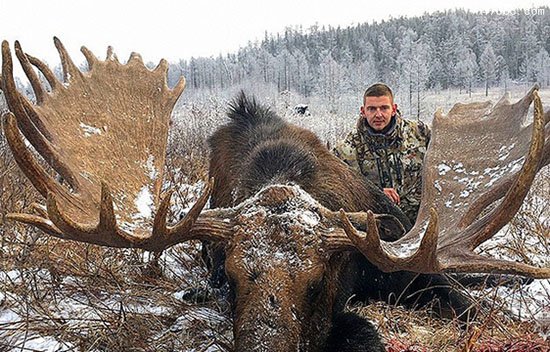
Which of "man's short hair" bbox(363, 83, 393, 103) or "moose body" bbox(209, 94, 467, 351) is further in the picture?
"man's short hair" bbox(363, 83, 393, 103)

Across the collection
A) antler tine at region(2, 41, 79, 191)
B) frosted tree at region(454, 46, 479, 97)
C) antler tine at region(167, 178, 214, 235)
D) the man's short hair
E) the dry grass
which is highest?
antler tine at region(2, 41, 79, 191)

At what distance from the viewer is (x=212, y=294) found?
4.15 meters

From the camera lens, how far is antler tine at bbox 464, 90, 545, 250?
2.55 metres

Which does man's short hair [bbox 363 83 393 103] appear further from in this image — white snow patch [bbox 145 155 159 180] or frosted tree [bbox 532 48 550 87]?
frosted tree [bbox 532 48 550 87]

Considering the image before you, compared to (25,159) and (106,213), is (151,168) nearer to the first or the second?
(25,159)

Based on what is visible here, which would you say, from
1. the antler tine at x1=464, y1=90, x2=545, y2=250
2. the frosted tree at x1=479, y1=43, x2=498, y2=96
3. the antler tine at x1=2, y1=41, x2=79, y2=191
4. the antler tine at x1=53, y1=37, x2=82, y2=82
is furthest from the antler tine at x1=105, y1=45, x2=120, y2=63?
the frosted tree at x1=479, y1=43, x2=498, y2=96

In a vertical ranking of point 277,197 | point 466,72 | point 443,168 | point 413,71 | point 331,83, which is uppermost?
point 277,197

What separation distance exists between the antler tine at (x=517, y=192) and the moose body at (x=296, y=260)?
71 centimetres

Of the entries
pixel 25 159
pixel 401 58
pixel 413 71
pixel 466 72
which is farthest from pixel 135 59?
pixel 401 58

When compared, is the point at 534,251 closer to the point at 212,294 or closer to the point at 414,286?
the point at 414,286

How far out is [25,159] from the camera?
2861 millimetres

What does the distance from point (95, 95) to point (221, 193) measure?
1.21 m

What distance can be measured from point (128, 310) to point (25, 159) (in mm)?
1311

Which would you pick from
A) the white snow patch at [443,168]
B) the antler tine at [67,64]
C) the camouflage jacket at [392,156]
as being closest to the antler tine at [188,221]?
the white snow patch at [443,168]
